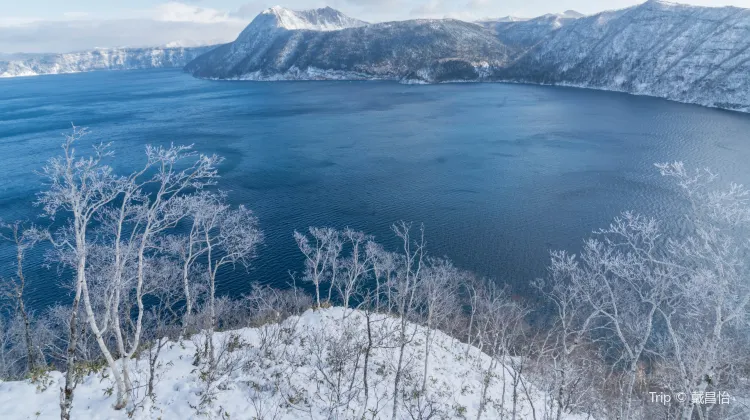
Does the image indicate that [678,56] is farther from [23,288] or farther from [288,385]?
[23,288]

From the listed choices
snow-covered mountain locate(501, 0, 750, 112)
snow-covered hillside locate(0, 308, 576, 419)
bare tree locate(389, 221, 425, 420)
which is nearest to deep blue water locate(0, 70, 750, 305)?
bare tree locate(389, 221, 425, 420)

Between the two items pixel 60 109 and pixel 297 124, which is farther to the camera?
pixel 60 109

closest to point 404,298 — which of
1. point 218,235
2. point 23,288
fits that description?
point 218,235

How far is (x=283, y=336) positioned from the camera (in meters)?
27.9

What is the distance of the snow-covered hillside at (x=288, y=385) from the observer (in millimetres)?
17391

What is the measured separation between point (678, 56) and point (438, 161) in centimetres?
13800

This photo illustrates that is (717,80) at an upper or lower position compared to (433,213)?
upper

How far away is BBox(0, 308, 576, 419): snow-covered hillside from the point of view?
17.4 meters

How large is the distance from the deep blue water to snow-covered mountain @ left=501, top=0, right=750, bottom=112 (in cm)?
1170

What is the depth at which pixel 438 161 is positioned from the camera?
88.4m

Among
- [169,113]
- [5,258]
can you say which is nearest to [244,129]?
[169,113]

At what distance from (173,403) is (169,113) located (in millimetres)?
159988

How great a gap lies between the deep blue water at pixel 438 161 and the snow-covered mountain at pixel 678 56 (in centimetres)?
1170

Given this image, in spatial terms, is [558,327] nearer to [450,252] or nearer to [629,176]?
[450,252]
